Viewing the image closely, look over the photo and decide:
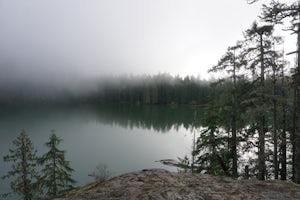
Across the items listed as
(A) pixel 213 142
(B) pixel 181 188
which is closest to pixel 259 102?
(A) pixel 213 142

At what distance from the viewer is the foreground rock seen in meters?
5.45

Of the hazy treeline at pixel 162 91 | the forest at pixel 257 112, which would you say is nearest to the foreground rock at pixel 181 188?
the forest at pixel 257 112

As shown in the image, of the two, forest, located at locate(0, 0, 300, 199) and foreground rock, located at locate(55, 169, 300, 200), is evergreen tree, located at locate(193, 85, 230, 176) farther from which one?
foreground rock, located at locate(55, 169, 300, 200)

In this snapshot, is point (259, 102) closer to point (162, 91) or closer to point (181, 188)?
point (181, 188)

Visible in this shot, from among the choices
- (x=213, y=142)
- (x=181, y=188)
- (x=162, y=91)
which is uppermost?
(x=162, y=91)

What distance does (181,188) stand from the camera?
5.81m

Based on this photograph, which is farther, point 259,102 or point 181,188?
point 259,102

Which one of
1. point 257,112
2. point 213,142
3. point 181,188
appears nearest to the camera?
point 181,188

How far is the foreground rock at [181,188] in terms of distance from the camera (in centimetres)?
545

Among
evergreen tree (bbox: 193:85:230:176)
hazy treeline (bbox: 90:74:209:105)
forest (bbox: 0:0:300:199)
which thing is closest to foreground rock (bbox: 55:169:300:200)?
forest (bbox: 0:0:300:199)

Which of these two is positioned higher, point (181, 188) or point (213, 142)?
point (181, 188)

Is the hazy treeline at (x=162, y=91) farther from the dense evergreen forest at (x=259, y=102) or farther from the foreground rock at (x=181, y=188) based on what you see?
the foreground rock at (x=181, y=188)

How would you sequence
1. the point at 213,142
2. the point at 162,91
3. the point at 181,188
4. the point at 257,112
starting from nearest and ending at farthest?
the point at 181,188 < the point at 257,112 < the point at 213,142 < the point at 162,91

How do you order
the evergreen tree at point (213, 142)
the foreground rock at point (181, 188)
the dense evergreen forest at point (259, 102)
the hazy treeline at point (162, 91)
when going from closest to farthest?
the foreground rock at point (181, 188), the dense evergreen forest at point (259, 102), the evergreen tree at point (213, 142), the hazy treeline at point (162, 91)
